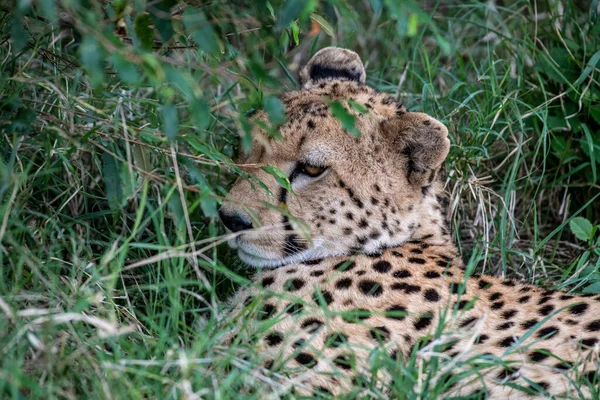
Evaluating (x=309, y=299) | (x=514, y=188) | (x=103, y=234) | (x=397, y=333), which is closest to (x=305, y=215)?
(x=309, y=299)

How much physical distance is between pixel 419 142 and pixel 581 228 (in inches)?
42.9

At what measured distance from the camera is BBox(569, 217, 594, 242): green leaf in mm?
3824

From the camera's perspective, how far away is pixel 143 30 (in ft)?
8.36

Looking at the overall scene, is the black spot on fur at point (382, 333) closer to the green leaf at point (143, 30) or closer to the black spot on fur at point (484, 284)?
the black spot on fur at point (484, 284)

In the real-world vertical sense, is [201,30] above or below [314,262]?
above

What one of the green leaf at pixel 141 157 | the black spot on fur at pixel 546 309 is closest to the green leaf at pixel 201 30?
the green leaf at pixel 141 157

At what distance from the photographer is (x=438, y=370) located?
2.58m

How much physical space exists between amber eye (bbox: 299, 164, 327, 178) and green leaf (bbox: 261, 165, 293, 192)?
0.20m

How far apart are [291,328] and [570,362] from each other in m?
0.91

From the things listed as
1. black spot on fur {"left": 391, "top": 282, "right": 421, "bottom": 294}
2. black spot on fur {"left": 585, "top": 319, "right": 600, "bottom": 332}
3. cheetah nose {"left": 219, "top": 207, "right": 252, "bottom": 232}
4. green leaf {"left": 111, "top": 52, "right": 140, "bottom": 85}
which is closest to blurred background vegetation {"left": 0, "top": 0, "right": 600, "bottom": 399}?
green leaf {"left": 111, "top": 52, "right": 140, "bottom": 85}

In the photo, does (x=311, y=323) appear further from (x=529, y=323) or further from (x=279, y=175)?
(x=529, y=323)

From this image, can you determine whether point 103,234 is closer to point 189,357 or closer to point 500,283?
point 189,357

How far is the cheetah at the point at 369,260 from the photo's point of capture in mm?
2865

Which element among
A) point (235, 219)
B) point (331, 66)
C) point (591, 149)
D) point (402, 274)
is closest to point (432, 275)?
point (402, 274)
